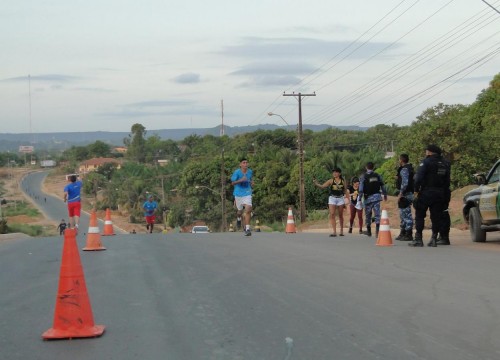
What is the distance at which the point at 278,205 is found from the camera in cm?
6562

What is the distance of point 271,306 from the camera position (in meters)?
7.47

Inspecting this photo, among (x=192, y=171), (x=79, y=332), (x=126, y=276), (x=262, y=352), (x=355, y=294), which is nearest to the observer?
(x=262, y=352)

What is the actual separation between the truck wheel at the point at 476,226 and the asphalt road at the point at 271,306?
6.00ft

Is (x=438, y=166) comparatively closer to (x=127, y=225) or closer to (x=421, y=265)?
(x=421, y=265)

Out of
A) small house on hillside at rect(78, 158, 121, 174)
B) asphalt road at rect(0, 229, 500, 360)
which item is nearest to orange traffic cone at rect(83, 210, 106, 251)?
asphalt road at rect(0, 229, 500, 360)

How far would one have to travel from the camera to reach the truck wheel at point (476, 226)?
46.5 ft

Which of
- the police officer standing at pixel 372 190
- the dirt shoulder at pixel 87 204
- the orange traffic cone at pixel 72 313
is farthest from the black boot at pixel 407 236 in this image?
the dirt shoulder at pixel 87 204

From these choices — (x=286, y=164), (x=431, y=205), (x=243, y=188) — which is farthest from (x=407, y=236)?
(x=286, y=164)

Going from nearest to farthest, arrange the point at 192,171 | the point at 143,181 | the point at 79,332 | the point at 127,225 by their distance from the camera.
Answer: the point at 79,332, the point at 192,171, the point at 127,225, the point at 143,181

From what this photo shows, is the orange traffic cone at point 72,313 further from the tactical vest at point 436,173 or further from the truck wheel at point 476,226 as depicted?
the truck wheel at point 476,226

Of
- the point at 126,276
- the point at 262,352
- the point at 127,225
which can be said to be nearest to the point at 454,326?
the point at 262,352

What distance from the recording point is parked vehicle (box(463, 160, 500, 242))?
43.5 feet

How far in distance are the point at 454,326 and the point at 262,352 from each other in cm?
199

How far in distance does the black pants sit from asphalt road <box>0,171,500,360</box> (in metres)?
0.93
